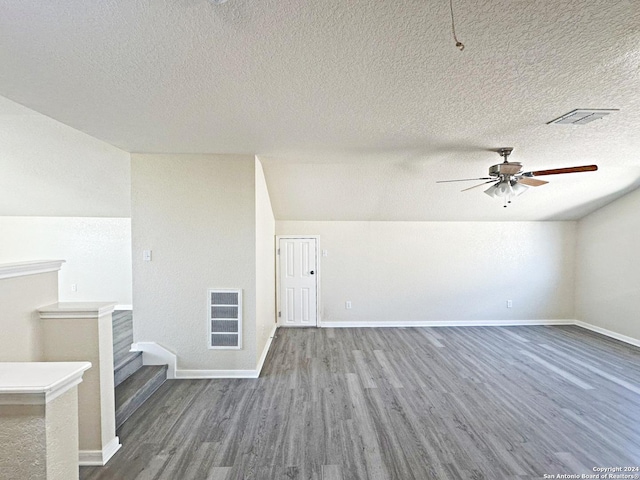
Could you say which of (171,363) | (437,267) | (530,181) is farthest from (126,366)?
(437,267)

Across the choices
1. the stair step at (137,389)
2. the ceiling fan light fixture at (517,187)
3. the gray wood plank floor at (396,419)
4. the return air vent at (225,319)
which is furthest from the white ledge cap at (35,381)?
the ceiling fan light fixture at (517,187)

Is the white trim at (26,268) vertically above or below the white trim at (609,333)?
above

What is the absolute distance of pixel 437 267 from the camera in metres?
5.90

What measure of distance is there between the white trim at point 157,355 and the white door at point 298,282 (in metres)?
2.37

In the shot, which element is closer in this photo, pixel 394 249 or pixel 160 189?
pixel 160 189

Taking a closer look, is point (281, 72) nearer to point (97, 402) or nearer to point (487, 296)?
point (97, 402)

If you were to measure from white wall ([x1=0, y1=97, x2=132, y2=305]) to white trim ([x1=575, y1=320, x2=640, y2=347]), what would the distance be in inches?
307

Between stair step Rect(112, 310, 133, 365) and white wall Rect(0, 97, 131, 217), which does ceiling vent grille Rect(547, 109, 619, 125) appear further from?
stair step Rect(112, 310, 133, 365)

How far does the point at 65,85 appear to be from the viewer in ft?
6.84

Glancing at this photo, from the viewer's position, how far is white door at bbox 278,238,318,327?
5.84 meters

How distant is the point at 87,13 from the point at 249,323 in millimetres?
3092

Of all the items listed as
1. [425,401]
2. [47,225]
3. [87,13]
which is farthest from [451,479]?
[47,225]

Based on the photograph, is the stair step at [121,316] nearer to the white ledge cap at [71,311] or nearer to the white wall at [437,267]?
the white ledge cap at [71,311]

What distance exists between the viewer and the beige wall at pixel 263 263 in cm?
395
